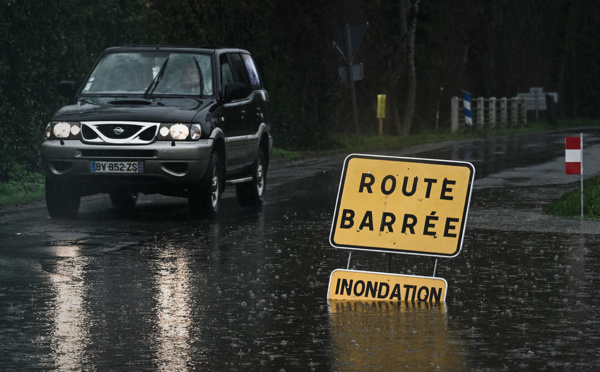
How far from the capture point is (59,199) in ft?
51.5

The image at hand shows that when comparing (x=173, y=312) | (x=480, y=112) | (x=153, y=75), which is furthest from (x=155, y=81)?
(x=480, y=112)

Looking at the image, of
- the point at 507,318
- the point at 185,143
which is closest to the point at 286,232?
the point at 185,143

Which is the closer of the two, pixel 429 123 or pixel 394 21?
pixel 394 21

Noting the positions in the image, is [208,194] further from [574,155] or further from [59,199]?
[574,155]

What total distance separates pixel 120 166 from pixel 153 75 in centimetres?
180

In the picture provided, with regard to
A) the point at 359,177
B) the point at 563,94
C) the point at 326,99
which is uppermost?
the point at 359,177

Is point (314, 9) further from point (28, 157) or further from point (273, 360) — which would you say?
point (273, 360)

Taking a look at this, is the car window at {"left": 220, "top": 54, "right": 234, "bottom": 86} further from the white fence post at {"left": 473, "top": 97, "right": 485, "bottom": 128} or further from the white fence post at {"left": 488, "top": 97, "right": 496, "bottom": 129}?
the white fence post at {"left": 488, "top": 97, "right": 496, "bottom": 129}

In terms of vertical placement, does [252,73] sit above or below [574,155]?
above

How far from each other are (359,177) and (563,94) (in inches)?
2636

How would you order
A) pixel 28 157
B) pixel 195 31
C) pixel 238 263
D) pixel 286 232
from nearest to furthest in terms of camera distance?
pixel 238 263 < pixel 286 232 < pixel 28 157 < pixel 195 31

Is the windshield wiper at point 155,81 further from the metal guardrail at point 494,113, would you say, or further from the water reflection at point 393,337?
the metal guardrail at point 494,113

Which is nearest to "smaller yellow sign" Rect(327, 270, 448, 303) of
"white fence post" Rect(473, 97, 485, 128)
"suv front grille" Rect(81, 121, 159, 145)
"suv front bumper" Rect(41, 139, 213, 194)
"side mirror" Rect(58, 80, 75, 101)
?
"suv front bumper" Rect(41, 139, 213, 194)

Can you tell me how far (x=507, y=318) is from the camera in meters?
8.98
